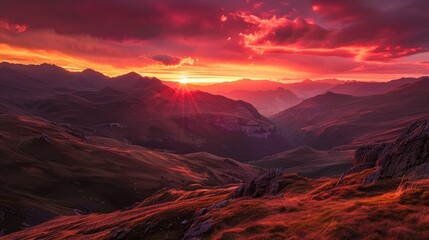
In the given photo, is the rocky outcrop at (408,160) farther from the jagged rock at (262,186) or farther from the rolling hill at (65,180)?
the rolling hill at (65,180)

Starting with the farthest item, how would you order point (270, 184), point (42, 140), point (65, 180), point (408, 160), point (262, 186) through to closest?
point (42, 140), point (65, 180), point (270, 184), point (262, 186), point (408, 160)

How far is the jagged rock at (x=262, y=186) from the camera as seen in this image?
173 ft

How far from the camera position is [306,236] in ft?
85.8

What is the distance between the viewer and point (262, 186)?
54.4m

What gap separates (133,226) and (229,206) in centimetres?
1537

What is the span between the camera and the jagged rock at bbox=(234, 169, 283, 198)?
52.8 m

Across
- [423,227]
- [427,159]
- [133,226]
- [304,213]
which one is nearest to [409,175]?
[427,159]

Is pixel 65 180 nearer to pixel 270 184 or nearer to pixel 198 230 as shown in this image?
pixel 270 184

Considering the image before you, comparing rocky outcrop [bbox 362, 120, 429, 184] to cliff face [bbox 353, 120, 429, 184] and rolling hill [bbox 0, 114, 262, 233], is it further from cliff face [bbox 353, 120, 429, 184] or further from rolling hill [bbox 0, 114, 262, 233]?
rolling hill [bbox 0, 114, 262, 233]

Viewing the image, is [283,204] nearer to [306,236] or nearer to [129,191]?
[306,236]

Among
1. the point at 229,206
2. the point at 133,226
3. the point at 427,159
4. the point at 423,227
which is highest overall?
the point at 427,159

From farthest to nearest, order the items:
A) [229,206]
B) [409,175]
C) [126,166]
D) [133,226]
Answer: [126,166], [133,226], [229,206], [409,175]

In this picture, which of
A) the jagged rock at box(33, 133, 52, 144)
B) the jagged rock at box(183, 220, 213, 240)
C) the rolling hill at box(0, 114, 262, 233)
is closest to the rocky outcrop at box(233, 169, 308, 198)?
the jagged rock at box(183, 220, 213, 240)

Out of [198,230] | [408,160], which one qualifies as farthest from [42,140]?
[408,160]
